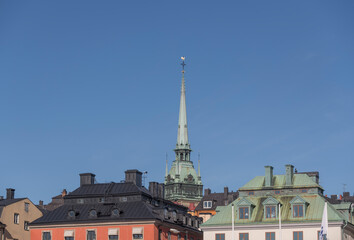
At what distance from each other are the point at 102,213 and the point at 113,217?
246 centimetres

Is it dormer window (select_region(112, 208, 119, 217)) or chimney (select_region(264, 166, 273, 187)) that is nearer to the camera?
chimney (select_region(264, 166, 273, 187))

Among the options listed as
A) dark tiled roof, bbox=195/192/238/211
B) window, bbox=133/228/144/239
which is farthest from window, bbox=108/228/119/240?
dark tiled roof, bbox=195/192/238/211

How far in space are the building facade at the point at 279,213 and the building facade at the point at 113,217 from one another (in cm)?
855

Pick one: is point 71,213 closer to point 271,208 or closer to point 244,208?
point 244,208

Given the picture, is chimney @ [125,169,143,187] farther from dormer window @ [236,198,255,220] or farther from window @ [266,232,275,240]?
window @ [266,232,275,240]

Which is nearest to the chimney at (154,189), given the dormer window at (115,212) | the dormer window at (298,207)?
the dormer window at (115,212)

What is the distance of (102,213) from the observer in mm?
117375

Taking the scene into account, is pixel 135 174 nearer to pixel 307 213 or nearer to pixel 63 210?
pixel 63 210

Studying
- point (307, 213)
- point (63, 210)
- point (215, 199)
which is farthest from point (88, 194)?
point (215, 199)

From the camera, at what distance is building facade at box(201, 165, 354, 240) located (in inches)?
4183

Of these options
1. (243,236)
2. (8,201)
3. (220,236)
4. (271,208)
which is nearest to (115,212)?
(220,236)

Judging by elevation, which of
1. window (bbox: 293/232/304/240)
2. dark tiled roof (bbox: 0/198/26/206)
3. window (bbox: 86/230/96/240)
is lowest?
window (bbox: 293/232/304/240)

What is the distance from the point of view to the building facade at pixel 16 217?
126 meters

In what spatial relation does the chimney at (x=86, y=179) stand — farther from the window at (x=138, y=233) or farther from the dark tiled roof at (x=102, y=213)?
the window at (x=138, y=233)
